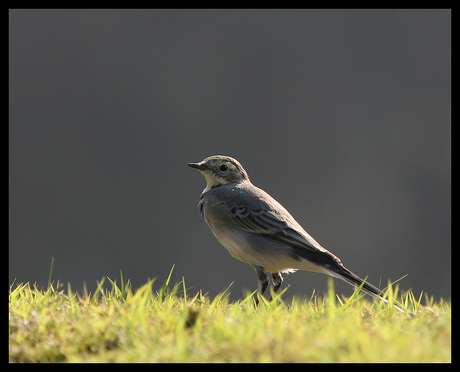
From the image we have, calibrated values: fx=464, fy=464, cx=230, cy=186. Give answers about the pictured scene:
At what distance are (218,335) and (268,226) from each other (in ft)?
10.3

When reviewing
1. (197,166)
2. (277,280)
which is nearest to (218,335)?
(277,280)

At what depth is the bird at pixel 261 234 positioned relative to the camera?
598 centimetres

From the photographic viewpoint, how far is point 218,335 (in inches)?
127

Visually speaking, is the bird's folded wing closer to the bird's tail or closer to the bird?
the bird

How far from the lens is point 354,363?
270cm

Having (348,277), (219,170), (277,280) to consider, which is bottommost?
(277,280)

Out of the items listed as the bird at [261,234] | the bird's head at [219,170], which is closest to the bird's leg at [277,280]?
the bird at [261,234]

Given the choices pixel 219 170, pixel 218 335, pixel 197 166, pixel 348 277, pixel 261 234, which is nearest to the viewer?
pixel 218 335

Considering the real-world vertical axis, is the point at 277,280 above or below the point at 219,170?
below

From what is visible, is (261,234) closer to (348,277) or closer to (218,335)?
(348,277)

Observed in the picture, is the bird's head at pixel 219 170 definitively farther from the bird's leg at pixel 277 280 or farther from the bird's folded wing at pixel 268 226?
the bird's leg at pixel 277 280

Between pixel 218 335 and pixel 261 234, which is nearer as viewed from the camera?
pixel 218 335

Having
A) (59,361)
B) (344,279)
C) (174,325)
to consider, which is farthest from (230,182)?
(59,361)
